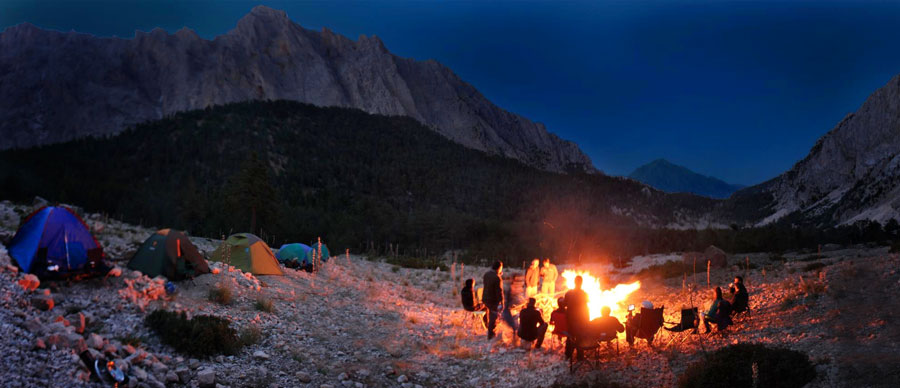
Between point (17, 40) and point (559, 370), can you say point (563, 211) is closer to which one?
point (559, 370)

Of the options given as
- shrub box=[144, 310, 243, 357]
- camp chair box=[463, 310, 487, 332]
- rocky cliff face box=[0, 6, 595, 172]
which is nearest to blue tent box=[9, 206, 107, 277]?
shrub box=[144, 310, 243, 357]

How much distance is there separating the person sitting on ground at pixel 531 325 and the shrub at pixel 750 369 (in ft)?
10.3

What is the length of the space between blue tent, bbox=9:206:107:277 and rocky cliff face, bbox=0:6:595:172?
117 meters

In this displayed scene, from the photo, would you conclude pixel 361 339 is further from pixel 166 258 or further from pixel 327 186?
pixel 327 186

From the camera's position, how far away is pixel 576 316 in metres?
8.46

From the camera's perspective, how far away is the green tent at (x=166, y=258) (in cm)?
1218

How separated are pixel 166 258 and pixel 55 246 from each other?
269 cm

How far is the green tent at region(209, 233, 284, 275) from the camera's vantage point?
17.1 meters

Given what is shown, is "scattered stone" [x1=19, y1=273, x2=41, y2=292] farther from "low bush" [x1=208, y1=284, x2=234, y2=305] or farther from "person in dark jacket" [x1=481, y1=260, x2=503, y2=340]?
"person in dark jacket" [x1=481, y1=260, x2=503, y2=340]

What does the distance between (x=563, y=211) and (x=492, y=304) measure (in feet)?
295

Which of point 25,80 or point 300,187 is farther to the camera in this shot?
point 25,80

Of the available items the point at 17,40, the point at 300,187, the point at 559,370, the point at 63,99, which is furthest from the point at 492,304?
the point at 17,40

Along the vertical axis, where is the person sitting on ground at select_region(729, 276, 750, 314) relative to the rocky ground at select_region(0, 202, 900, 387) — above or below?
above

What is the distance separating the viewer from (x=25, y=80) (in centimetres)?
11344
